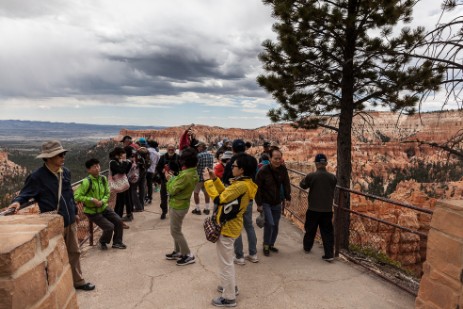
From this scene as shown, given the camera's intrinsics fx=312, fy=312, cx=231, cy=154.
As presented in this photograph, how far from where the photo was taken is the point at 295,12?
6336 millimetres

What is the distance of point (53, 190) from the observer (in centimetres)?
344

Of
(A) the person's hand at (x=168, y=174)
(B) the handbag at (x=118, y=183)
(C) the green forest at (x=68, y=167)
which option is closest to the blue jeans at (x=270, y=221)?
(A) the person's hand at (x=168, y=174)

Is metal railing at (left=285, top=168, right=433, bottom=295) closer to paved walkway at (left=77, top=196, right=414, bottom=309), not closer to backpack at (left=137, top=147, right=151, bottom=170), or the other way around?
paved walkway at (left=77, top=196, right=414, bottom=309)

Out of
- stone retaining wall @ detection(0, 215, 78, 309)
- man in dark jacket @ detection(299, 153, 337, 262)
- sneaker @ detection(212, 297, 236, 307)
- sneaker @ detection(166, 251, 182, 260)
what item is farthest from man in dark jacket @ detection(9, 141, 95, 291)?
man in dark jacket @ detection(299, 153, 337, 262)

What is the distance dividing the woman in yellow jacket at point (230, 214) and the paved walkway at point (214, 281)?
29cm

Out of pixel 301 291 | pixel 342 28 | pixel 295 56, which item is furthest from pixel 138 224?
pixel 342 28

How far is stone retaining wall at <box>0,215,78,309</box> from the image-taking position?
54.6 inches

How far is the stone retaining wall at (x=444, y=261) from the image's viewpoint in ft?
7.59

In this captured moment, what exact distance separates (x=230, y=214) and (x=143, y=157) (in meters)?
4.46

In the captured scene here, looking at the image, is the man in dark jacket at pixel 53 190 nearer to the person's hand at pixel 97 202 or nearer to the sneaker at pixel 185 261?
the person's hand at pixel 97 202

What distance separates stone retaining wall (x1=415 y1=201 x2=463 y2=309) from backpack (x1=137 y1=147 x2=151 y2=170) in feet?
19.3

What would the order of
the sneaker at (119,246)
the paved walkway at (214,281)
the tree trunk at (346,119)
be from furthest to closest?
the tree trunk at (346,119), the sneaker at (119,246), the paved walkway at (214,281)

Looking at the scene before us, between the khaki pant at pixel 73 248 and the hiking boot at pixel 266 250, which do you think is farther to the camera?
the hiking boot at pixel 266 250

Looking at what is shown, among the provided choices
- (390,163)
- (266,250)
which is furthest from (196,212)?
(390,163)
